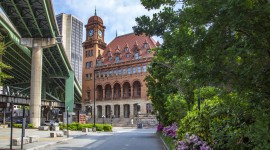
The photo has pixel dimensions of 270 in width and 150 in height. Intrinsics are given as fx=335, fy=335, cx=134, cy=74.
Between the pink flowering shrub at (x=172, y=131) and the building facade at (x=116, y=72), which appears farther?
the building facade at (x=116, y=72)

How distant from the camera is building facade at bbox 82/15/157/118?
84.2 meters

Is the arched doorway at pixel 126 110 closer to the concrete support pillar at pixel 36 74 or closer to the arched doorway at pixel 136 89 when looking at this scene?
the arched doorway at pixel 136 89

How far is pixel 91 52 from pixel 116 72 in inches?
498

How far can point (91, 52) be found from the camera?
97.9 meters

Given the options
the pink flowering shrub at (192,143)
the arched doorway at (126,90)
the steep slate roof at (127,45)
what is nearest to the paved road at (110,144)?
the pink flowering shrub at (192,143)

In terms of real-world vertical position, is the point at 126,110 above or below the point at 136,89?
below

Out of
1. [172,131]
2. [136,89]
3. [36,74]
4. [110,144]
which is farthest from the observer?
[136,89]

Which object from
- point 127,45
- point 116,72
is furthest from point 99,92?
point 127,45

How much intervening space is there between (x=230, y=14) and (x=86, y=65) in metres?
95.5

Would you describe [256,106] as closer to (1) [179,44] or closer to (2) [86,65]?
(1) [179,44]

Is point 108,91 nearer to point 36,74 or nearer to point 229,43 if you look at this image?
point 36,74

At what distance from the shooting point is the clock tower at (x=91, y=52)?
316 feet

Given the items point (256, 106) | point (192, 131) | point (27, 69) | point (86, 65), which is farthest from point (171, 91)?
point (86, 65)

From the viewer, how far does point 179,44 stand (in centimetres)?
583
